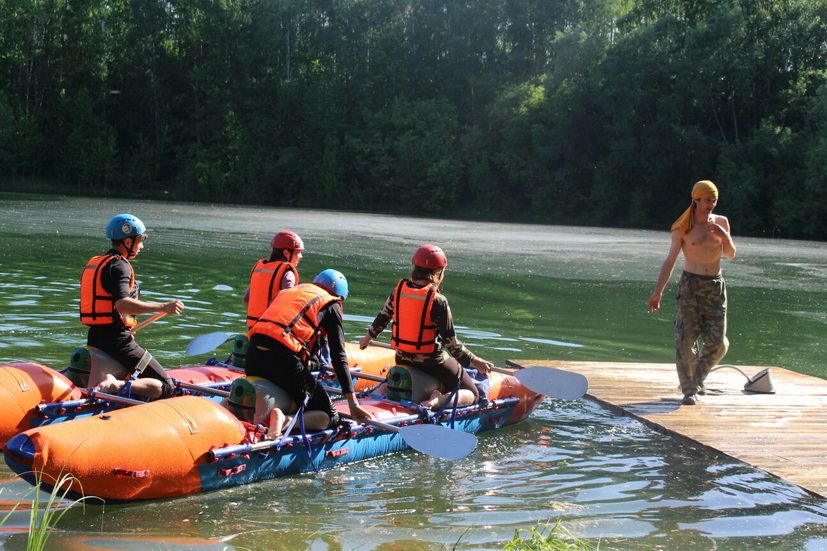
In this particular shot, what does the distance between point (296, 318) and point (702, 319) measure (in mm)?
3674

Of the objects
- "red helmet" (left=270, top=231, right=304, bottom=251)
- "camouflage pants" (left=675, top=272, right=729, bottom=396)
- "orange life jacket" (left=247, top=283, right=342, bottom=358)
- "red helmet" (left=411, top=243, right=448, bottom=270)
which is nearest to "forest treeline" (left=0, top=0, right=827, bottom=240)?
"camouflage pants" (left=675, top=272, right=729, bottom=396)

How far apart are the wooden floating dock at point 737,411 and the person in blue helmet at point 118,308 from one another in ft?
12.8

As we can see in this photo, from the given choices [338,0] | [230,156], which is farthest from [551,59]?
[230,156]

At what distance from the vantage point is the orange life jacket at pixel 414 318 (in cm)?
707

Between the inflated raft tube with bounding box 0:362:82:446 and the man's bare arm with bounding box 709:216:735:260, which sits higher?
the man's bare arm with bounding box 709:216:735:260

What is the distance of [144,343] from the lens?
36.4ft

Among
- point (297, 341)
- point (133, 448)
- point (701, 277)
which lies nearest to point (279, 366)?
point (297, 341)

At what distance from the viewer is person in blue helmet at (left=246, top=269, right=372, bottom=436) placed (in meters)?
6.00

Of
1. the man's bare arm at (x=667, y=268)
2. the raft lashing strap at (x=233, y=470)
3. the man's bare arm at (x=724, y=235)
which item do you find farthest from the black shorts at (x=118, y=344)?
the man's bare arm at (x=724, y=235)

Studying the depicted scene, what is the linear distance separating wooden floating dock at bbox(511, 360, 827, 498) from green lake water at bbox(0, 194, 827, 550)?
5.8 inches

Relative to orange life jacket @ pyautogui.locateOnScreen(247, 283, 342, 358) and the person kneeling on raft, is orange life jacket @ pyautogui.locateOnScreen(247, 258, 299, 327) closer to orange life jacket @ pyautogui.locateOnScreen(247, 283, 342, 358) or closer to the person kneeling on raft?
the person kneeling on raft

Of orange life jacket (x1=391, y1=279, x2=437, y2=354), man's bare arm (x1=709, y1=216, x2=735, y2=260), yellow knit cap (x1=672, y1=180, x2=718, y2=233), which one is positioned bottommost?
orange life jacket (x1=391, y1=279, x2=437, y2=354)

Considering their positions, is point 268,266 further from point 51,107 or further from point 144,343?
point 51,107

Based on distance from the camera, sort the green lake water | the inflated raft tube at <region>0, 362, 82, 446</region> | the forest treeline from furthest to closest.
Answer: the forest treeline → the inflated raft tube at <region>0, 362, 82, 446</region> → the green lake water
